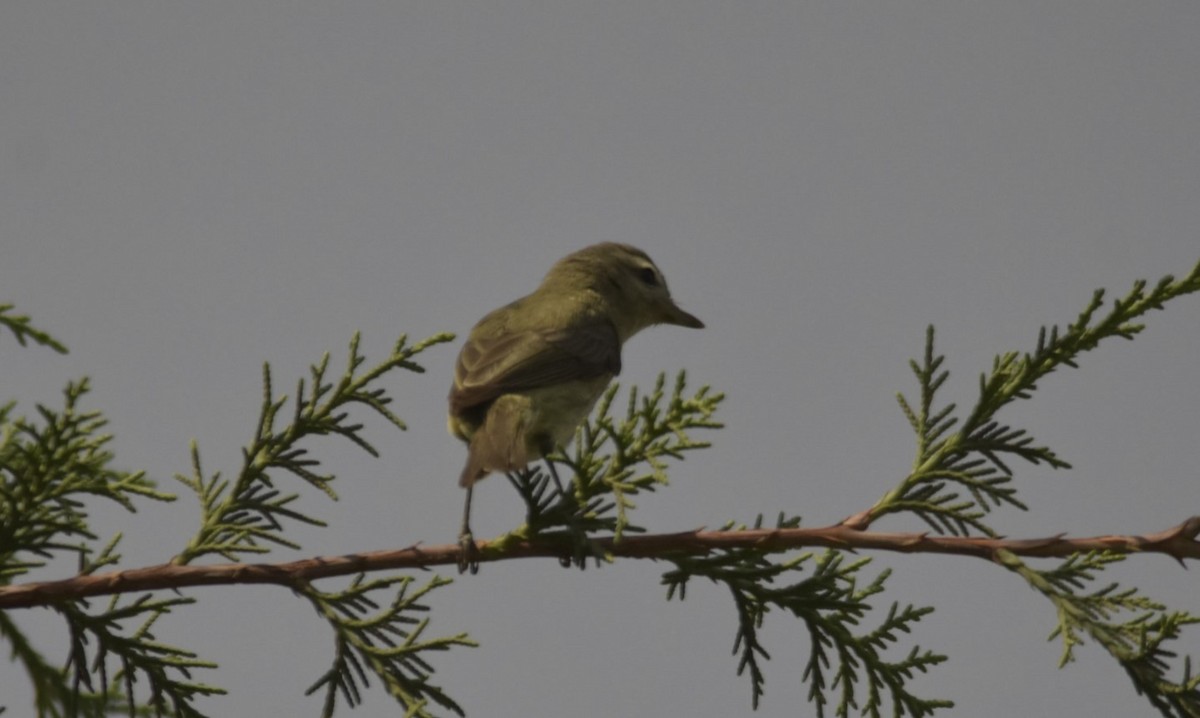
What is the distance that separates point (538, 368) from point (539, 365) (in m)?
0.03

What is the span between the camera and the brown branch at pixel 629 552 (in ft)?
11.9

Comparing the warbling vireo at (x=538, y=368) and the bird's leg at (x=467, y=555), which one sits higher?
the warbling vireo at (x=538, y=368)

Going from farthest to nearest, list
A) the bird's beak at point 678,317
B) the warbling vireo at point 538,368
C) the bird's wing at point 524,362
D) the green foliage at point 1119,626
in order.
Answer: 1. the bird's beak at point 678,317
2. the bird's wing at point 524,362
3. the warbling vireo at point 538,368
4. the green foliage at point 1119,626

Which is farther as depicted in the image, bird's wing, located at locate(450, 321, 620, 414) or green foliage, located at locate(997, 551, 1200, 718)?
bird's wing, located at locate(450, 321, 620, 414)

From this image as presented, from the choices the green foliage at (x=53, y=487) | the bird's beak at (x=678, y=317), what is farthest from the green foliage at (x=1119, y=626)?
the bird's beak at (x=678, y=317)

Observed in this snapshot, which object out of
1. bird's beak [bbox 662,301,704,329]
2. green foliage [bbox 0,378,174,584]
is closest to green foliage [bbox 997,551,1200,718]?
green foliage [bbox 0,378,174,584]

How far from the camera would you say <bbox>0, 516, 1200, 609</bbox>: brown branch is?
3.63 meters

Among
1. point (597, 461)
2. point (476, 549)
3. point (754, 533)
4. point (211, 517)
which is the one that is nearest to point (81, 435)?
point (211, 517)

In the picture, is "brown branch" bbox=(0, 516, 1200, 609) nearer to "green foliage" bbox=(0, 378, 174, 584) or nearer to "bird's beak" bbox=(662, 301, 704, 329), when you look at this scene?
"green foliage" bbox=(0, 378, 174, 584)

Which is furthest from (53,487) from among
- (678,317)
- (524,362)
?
(678,317)

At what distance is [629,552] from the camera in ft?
12.5

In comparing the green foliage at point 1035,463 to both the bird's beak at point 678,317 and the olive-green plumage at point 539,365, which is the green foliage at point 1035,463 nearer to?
the olive-green plumage at point 539,365

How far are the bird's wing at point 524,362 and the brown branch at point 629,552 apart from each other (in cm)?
207

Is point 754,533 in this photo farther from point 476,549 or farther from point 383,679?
point 383,679
